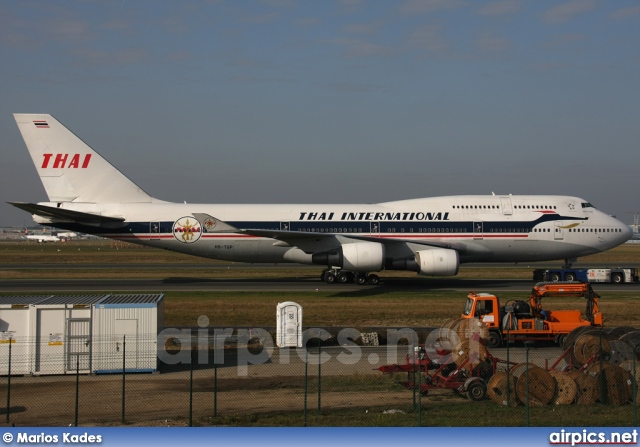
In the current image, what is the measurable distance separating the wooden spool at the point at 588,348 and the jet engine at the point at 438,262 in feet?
67.7

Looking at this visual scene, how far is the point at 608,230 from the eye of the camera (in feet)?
149

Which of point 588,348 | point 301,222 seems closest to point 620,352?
point 588,348

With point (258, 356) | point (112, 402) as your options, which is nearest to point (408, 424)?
point (112, 402)

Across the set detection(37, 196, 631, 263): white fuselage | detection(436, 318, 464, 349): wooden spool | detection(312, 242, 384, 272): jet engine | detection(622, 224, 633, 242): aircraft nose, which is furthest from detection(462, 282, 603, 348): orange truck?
detection(622, 224, 633, 242): aircraft nose

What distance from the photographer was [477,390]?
16.5 m

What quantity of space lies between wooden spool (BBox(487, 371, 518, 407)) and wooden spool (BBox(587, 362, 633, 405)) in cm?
197

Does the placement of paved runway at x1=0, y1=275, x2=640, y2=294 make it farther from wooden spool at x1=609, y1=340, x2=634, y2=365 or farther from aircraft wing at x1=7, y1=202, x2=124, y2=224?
wooden spool at x1=609, y1=340, x2=634, y2=365

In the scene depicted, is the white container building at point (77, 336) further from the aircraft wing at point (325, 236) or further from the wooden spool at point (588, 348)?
the aircraft wing at point (325, 236)

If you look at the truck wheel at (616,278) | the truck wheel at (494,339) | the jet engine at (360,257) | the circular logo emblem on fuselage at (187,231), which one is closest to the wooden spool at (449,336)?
the truck wheel at (494,339)

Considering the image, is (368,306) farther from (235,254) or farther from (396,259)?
(235,254)

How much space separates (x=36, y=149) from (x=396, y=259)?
2398 cm

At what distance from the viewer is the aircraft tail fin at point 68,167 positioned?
142 feet

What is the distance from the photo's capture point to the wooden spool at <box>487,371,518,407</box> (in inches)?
624
